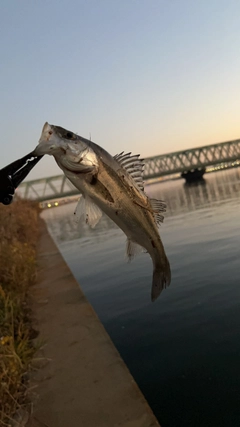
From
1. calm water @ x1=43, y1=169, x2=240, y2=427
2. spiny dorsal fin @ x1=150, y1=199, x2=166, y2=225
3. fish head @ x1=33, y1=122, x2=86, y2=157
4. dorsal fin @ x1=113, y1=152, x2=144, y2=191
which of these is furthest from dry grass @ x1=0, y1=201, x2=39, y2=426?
fish head @ x1=33, y1=122, x2=86, y2=157

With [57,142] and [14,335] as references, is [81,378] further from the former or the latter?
[57,142]

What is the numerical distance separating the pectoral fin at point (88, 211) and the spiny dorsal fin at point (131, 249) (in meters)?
0.37

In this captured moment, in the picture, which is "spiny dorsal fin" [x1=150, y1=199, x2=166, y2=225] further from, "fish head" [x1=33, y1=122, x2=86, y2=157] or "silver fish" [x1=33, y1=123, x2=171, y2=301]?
"fish head" [x1=33, y1=122, x2=86, y2=157]

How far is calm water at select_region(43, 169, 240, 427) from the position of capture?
639 cm

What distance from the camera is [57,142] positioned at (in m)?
1.71

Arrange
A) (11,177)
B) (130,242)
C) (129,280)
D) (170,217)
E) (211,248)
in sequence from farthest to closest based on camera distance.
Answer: (170,217) → (211,248) → (129,280) → (130,242) → (11,177)

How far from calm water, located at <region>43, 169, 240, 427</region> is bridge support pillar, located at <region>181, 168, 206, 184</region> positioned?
278ft

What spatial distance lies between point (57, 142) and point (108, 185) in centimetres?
31

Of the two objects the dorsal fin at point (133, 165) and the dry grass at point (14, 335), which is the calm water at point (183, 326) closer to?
the dorsal fin at point (133, 165)

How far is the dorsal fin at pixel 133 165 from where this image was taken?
2004mm

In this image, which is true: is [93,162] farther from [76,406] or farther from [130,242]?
[76,406]

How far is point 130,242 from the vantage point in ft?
7.07

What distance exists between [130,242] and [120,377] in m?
4.45

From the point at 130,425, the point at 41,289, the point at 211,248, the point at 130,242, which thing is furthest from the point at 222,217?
the point at 130,242
